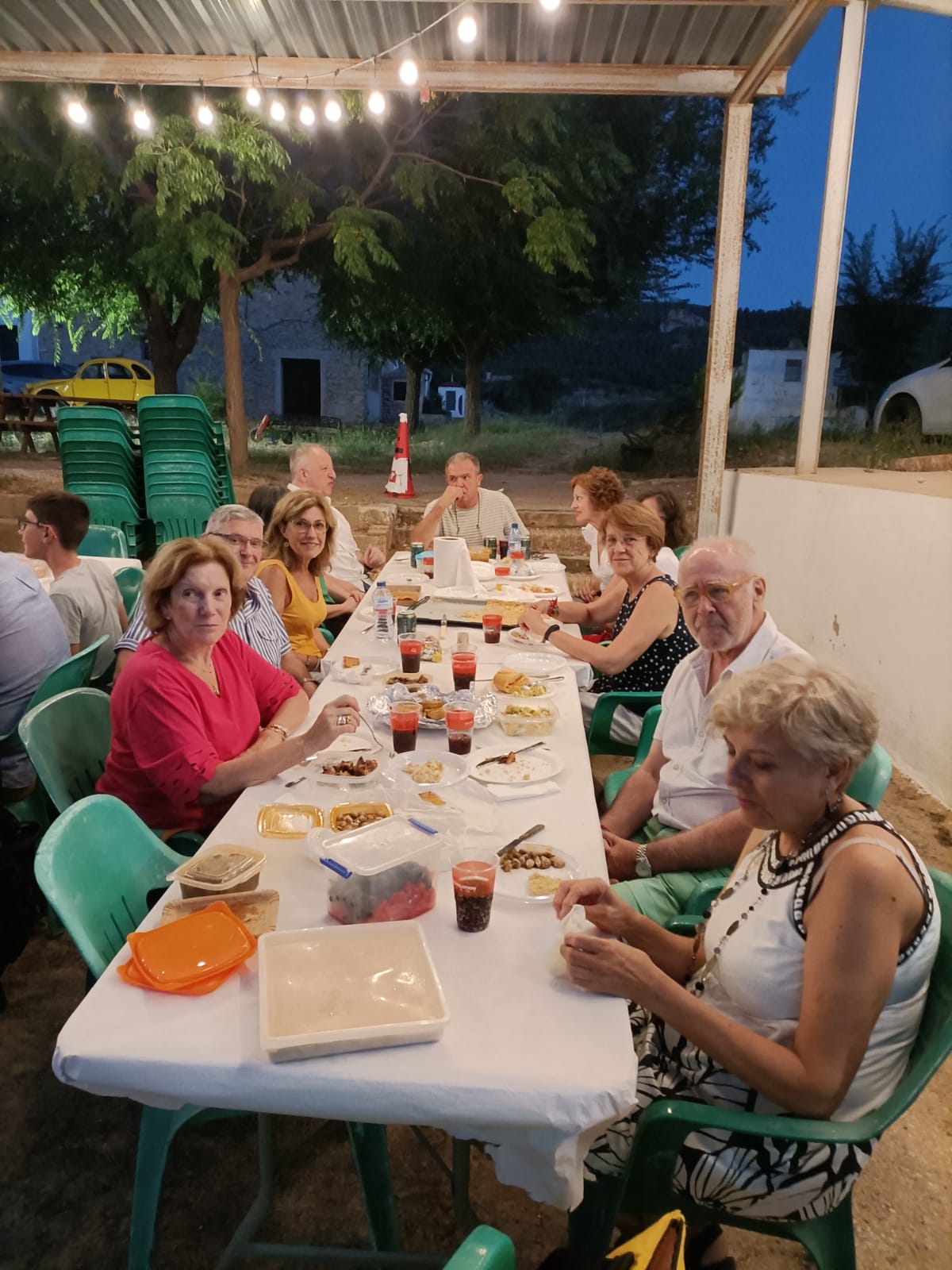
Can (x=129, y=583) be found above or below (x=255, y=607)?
below

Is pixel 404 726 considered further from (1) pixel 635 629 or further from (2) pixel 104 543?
(2) pixel 104 543

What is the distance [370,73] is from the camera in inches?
234

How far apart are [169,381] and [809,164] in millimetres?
30886

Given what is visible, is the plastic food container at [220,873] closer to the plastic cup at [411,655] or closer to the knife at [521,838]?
the knife at [521,838]

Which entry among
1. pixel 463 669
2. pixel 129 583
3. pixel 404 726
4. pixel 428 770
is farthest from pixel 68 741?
pixel 129 583

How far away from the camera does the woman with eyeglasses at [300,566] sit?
153 inches

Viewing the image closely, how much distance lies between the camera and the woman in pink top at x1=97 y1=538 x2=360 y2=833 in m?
2.15

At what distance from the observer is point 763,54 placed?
5539mm

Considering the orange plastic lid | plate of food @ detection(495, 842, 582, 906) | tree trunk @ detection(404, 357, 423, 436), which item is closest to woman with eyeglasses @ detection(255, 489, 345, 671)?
plate of food @ detection(495, 842, 582, 906)

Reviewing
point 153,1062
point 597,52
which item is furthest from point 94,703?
point 597,52

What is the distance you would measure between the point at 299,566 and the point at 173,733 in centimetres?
199

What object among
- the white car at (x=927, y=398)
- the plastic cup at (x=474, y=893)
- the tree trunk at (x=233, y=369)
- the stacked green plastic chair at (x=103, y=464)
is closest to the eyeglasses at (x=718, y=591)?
the plastic cup at (x=474, y=893)

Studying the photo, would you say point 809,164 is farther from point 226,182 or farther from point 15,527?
point 15,527

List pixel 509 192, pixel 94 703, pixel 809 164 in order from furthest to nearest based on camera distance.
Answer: pixel 809 164
pixel 509 192
pixel 94 703
